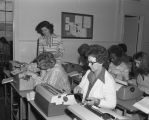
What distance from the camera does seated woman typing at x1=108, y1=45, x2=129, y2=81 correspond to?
337cm

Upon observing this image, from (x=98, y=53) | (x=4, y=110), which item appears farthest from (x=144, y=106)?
(x=4, y=110)

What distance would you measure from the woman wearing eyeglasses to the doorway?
4355mm

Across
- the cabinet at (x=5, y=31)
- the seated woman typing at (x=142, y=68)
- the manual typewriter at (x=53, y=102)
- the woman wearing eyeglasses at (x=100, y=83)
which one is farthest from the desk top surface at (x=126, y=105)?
the cabinet at (x=5, y=31)

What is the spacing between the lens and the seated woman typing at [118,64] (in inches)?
133

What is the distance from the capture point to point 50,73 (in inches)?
103

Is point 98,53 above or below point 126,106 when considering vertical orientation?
above

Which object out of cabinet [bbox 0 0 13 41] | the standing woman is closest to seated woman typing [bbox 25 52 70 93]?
the standing woman

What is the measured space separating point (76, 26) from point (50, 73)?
2.38m

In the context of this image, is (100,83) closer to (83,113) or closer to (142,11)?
(83,113)

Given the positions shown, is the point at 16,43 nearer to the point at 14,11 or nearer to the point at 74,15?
the point at 14,11

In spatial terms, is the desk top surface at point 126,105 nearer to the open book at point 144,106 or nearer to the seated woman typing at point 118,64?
the open book at point 144,106

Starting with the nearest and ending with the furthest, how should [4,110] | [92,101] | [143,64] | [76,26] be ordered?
[92,101]
[143,64]
[4,110]
[76,26]

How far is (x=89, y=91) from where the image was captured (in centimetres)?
201

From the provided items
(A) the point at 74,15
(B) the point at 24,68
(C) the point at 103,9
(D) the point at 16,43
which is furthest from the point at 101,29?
(B) the point at 24,68
